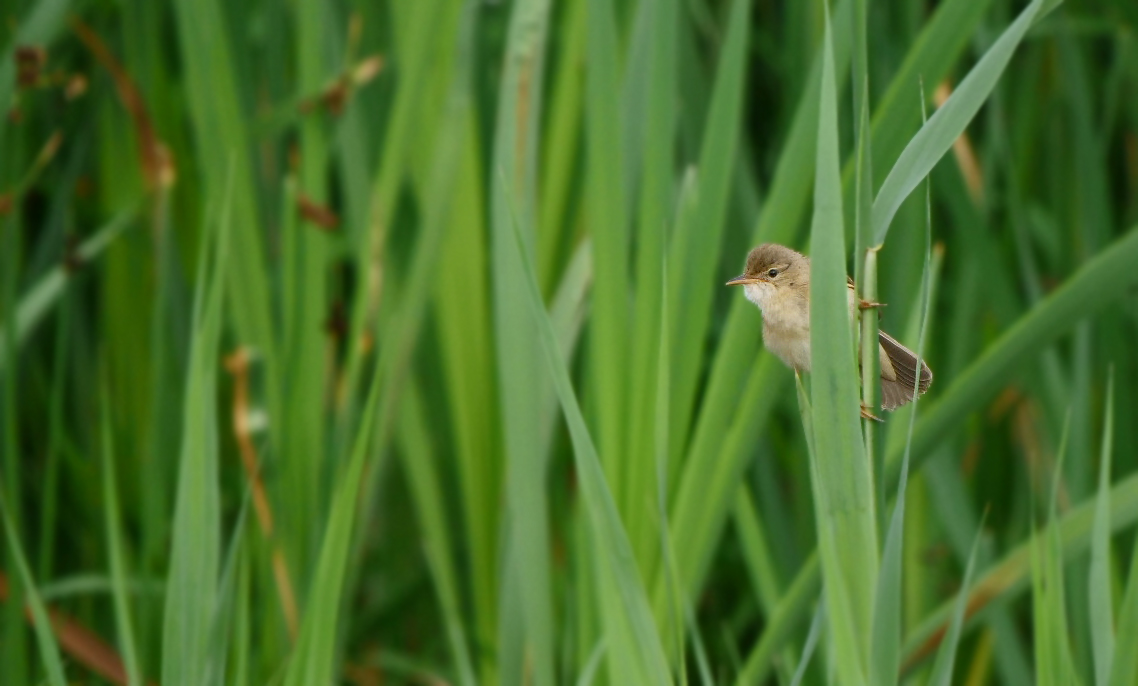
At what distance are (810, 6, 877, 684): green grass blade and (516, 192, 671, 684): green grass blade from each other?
171mm

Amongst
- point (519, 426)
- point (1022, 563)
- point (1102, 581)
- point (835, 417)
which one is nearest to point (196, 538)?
point (519, 426)

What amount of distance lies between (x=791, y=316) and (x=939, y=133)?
0.28 m

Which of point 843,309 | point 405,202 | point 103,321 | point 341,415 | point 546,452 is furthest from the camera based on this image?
point 103,321

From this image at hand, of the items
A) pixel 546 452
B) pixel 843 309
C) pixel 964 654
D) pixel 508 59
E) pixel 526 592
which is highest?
pixel 508 59

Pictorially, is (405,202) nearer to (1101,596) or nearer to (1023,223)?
(1023,223)

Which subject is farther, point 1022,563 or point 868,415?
point 1022,563

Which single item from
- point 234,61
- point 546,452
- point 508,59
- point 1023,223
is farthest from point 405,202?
point 1023,223

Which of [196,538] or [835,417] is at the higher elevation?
[835,417]

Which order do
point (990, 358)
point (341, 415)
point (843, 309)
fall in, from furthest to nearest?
point (341, 415) < point (990, 358) < point (843, 309)

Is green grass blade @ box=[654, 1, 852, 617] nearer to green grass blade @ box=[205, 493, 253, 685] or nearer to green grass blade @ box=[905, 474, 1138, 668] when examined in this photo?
green grass blade @ box=[905, 474, 1138, 668]

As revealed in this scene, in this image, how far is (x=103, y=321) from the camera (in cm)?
202

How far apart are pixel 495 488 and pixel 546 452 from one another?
24 cm

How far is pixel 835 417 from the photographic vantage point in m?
0.73

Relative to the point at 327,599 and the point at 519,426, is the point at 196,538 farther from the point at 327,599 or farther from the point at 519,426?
the point at 519,426
